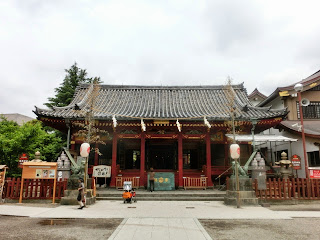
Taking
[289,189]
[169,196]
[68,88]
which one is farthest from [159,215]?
[68,88]

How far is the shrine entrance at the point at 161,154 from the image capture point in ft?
68.9

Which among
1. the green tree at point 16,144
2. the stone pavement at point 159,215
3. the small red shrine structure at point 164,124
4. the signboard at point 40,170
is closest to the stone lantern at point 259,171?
the stone pavement at point 159,215

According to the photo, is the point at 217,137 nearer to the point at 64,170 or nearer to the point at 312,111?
the point at 312,111

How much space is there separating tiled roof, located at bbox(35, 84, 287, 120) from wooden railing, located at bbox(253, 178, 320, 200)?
16.4 ft

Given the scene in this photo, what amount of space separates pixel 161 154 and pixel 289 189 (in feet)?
37.1

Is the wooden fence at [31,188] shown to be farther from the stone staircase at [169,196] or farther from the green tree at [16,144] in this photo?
the green tree at [16,144]

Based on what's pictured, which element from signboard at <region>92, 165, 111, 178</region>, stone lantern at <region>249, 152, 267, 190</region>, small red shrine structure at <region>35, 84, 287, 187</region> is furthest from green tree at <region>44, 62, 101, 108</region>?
stone lantern at <region>249, 152, 267, 190</region>

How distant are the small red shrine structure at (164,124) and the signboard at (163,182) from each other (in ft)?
3.04

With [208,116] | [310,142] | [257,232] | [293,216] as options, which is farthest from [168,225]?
[310,142]

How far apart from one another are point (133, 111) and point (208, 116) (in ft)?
20.4

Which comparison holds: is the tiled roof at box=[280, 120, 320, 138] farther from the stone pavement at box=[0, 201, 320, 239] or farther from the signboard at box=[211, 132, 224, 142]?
the stone pavement at box=[0, 201, 320, 239]

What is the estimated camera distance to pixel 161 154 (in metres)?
22.0

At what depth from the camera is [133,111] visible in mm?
19609

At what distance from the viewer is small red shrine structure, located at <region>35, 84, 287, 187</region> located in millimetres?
17078
